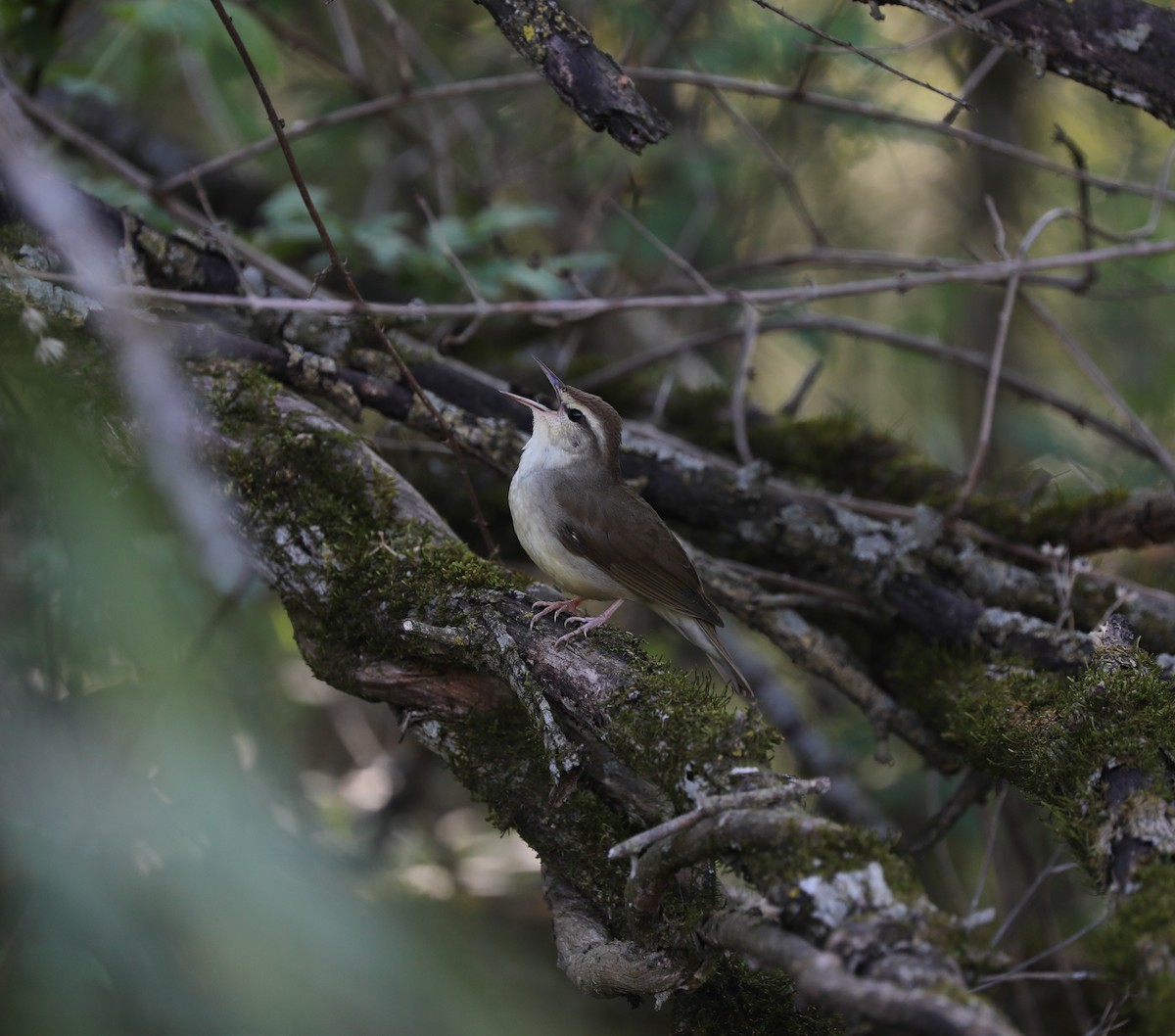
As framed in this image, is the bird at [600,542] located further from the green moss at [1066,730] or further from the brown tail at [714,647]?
the green moss at [1066,730]

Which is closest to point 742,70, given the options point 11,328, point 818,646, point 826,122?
point 826,122

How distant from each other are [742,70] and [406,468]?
11.0 ft

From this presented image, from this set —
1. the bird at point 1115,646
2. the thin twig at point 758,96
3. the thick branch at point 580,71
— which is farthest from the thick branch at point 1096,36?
the bird at point 1115,646

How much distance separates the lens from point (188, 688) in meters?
1.70

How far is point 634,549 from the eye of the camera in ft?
11.9

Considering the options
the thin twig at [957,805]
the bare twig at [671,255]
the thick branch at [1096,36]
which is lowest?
the thin twig at [957,805]

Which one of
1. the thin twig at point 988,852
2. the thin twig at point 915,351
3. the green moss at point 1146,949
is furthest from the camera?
the thin twig at point 915,351

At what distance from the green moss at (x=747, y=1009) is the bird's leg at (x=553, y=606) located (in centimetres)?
102

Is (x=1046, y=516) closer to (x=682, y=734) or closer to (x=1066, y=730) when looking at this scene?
(x=1066, y=730)

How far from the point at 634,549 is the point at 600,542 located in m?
0.12

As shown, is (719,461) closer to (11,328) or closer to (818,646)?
(818,646)

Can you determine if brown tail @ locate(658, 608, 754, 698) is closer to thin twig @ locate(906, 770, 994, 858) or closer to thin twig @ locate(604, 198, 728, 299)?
thin twig @ locate(906, 770, 994, 858)

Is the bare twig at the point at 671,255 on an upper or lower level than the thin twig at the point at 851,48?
lower

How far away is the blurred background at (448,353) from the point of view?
5.70 feet
